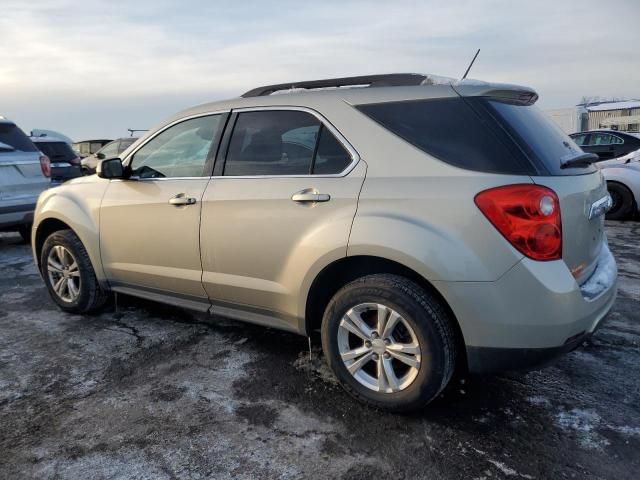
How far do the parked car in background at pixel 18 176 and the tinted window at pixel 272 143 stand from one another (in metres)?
4.64

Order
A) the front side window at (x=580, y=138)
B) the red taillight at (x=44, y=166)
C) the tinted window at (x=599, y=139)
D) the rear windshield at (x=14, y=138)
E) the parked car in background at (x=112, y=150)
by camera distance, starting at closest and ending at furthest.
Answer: the rear windshield at (x=14, y=138) → the red taillight at (x=44, y=166) → the tinted window at (x=599, y=139) → the front side window at (x=580, y=138) → the parked car in background at (x=112, y=150)

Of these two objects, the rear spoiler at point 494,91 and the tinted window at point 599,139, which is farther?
the tinted window at point 599,139

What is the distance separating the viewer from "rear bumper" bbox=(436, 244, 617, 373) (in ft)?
7.70

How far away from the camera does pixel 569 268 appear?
244 centimetres

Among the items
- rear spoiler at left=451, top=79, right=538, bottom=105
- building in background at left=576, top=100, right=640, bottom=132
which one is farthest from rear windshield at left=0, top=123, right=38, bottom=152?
building in background at left=576, top=100, right=640, bottom=132

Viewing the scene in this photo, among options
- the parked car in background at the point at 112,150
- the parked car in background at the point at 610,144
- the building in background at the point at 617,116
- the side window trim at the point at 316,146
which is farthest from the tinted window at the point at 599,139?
the building in background at the point at 617,116

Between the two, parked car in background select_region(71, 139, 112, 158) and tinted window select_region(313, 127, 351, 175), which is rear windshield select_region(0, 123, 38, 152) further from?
parked car in background select_region(71, 139, 112, 158)

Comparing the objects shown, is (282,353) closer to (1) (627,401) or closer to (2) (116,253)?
(2) (116,253)

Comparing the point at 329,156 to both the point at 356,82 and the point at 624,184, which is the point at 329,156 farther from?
the point at 624,184

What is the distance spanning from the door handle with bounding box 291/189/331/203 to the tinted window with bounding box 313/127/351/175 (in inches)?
5.2

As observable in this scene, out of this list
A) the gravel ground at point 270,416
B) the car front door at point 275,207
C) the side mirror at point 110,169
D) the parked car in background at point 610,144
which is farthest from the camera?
the parked car in background at point 610,144

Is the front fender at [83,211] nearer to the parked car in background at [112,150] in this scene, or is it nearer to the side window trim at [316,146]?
the side window trim at [316,146]

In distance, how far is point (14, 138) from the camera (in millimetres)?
7012

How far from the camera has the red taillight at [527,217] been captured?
2350 millimetres
